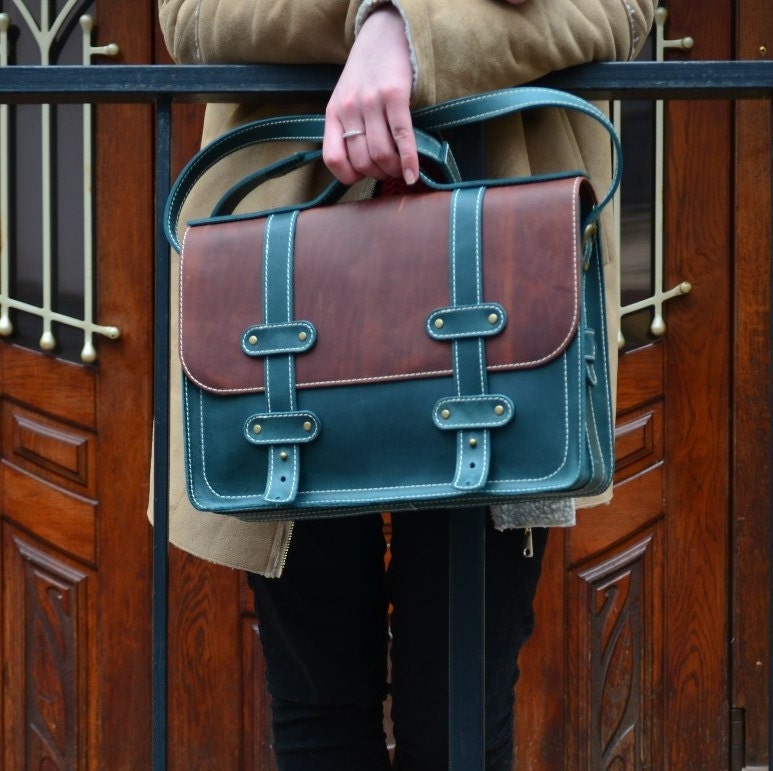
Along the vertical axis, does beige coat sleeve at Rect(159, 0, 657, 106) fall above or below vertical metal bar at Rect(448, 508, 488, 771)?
above

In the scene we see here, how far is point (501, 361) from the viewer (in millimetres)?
796

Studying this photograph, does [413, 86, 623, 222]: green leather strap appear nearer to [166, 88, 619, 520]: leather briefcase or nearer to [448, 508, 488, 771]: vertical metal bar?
[166, 88, 619, 520]: leather briefcase

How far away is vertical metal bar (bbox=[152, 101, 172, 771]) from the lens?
0.95 m

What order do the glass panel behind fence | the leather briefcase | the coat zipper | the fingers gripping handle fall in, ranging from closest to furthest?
the leather briefcase, the fingers gripping handle, the coat zipper, the glass panel behind fence

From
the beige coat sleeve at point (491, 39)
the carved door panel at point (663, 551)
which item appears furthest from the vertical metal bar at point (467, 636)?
the carved door panel at point (663, 551)

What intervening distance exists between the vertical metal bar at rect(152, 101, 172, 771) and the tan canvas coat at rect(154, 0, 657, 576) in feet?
0.24

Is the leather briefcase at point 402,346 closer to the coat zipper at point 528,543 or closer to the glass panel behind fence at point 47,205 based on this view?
the coat zipper at point 528,543

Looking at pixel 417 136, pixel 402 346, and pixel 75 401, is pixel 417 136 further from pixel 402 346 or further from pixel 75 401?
pixel 75 401

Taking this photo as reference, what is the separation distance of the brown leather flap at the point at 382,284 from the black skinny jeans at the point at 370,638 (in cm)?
25

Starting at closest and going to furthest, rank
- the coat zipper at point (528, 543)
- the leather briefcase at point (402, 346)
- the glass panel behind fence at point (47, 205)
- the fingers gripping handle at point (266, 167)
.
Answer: the leather briefcase at point (402, 346)
the fingers gripping handle at point (266, 167)
the coat zipper at point (528, 543)
the glass panel behind fence at point (47, 205)

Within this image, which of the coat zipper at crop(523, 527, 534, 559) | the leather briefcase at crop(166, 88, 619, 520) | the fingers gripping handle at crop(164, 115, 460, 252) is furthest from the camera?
the coat zipper at crop(523, 527, 534, 559)

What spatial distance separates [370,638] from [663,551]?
1128 millimetres

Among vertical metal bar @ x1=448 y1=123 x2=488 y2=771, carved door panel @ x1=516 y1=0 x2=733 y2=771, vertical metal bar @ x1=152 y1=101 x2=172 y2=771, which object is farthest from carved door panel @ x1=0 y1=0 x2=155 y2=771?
vertical metal bar @ x1=448 y1=123 x2=488 y2=771

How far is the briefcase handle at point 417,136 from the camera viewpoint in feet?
2.76
